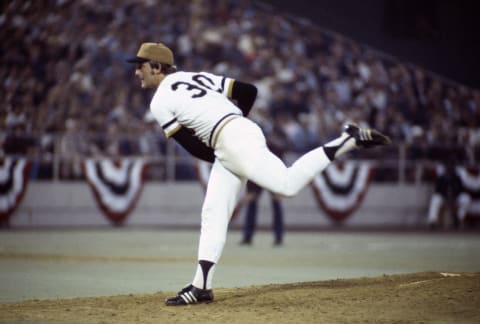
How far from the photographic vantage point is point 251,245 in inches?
764

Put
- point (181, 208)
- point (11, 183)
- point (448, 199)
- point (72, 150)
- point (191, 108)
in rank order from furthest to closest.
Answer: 1. point (448, 199)
2. point (181, 208)
3. point (72, 150)
4. point (11, 183)
5. point (191, 108)

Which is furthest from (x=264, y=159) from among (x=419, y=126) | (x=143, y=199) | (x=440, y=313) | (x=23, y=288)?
(x=419, y=126)

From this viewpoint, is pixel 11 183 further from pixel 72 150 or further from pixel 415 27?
pixel 415 27

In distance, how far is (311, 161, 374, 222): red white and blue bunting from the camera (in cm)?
2569

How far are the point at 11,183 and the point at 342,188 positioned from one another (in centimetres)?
956

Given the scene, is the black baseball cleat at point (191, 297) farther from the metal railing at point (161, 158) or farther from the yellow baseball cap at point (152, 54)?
the metal railing at point (161, 158)

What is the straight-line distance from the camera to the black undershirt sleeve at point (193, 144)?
340 inches

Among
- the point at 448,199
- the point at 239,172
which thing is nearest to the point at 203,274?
the point at 239,172

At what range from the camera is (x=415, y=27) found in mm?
18891

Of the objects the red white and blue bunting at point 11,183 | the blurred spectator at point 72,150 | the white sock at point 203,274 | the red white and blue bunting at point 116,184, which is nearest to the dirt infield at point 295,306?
the white sock at point 203,274

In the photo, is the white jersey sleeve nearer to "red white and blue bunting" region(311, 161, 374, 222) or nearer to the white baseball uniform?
the white baseball uniform

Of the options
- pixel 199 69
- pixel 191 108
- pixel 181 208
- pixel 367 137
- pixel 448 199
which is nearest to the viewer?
pixel 367 137

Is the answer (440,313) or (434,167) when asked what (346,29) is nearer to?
(434,167)

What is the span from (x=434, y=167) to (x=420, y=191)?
2.77 feet
